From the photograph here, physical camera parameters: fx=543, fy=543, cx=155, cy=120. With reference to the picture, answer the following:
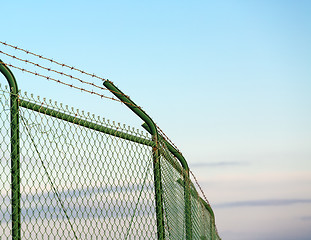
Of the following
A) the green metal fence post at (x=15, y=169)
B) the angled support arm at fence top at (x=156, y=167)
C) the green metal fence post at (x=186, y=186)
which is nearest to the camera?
the green metal fence post at (x=15, y=169)

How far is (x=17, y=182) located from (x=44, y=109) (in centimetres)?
74

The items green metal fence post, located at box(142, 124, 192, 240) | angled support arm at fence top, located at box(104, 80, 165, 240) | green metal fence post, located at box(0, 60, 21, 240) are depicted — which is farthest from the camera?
green metal fence post, located at box(142, 124, 192, 240)

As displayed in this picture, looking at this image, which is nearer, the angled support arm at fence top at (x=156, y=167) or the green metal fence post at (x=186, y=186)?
the angled support arm at fence top at (x=156, y=167)

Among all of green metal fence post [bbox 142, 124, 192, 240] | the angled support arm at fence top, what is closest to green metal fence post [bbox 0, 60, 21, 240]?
the angled support arm at fence top

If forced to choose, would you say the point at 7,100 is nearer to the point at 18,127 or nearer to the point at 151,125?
the point at 18,127

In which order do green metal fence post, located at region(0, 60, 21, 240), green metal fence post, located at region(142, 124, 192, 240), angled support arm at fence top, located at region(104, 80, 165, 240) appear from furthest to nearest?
green metal fence post, located at region(142, 124, 192, 240), angled support arm at fence top, located at region(104, 80, 165, 240), green metal fence post, located at region(0, 60, 21, 240)

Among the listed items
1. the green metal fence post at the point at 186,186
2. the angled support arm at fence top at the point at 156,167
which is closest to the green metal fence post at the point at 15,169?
the angled support arm at fence top at the point at 156,167

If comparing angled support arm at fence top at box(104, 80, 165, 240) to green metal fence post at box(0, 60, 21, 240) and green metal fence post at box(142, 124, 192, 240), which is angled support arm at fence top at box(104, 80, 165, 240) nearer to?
green metal fence post at box(142, 124, 192, 240)

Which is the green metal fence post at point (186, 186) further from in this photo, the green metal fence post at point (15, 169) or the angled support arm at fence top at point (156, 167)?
the green metal fence post at point (15, 169)

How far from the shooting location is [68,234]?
4.64 m

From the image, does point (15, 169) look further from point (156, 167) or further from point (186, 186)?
point (186, 186)

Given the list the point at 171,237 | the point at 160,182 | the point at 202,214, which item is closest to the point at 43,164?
the point at 160,182

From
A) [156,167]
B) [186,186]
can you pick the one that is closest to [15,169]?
[156,167]

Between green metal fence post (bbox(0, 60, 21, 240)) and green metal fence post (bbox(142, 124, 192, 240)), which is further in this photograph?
green metal fence post (bbox(142, 124, 192, 240))
